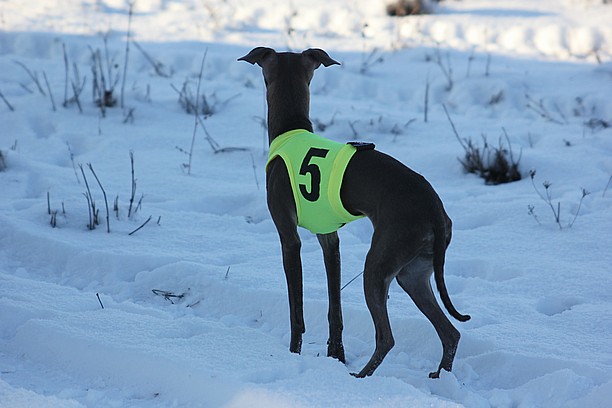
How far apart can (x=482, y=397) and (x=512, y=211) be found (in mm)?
2489

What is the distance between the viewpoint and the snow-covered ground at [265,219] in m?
3.22

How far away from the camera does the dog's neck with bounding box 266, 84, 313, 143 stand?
3959 mm

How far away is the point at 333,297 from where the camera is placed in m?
3.75

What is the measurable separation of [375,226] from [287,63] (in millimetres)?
1247

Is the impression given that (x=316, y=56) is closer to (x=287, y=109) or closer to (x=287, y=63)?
(x=287, y=63)

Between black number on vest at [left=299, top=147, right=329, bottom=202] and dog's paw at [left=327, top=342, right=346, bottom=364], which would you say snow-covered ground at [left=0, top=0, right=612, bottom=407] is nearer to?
dog's paw at [left=327, top=342, right=346, bottom=364]

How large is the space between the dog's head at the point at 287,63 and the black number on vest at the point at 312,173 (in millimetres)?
641

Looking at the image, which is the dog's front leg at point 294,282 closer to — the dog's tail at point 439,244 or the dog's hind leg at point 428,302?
the dog's hind leg at point 428,302

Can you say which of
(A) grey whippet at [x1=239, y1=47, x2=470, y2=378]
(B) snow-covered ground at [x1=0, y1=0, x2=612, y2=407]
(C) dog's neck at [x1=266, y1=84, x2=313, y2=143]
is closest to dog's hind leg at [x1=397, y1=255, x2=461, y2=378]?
(A) grey whippet at [x1=239, y1=47, x2=470, y2=378]

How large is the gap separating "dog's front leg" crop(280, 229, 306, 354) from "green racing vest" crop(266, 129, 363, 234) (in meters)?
0.11

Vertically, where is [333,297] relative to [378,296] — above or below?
below

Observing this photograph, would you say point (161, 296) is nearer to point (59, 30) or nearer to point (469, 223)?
point (469, 223)

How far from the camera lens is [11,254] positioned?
464cm

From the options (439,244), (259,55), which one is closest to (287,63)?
(259,55)
